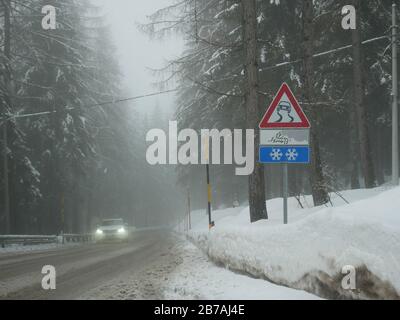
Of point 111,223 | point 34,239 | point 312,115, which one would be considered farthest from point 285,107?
point 34,239

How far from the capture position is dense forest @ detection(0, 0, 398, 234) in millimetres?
15064

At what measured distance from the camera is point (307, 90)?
13477mm

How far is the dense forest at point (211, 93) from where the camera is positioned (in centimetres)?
1506

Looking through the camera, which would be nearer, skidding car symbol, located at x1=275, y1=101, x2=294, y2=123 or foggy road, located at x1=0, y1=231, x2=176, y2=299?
foggy road, located at x1=0, y1=231, x2=176, y2=299

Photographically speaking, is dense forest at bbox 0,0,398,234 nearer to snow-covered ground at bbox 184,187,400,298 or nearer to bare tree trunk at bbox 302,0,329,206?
bare tree trunk at bbox 302,0,329,206

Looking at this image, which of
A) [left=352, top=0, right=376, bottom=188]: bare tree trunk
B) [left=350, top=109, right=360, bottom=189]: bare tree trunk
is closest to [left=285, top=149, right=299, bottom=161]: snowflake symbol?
[left=352, top=0, right=376, bottom=188]: bare tree trunk

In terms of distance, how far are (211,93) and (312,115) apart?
6452 millimetres

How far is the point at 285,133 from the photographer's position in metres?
8.34

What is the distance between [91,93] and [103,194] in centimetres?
1706

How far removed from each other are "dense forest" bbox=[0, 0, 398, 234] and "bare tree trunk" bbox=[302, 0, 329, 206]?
0.03 meters

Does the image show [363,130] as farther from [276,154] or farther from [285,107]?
[276,154]

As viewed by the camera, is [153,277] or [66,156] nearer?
[153,277]
